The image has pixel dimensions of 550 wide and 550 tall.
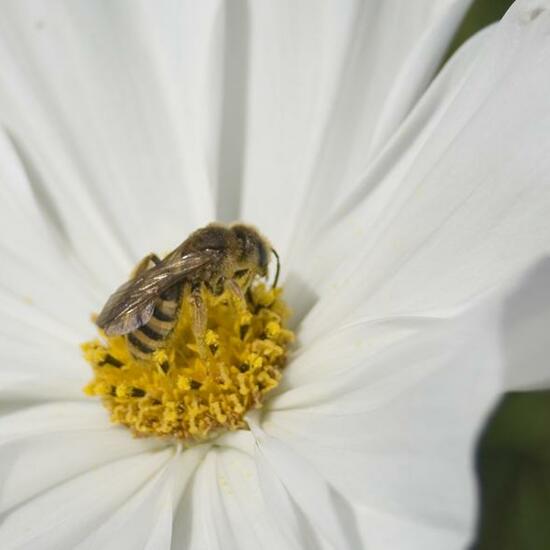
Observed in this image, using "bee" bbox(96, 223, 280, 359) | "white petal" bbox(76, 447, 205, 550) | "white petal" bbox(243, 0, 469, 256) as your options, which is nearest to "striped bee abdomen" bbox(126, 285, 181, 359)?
"bee" bbox(96, 223, 280, 359)

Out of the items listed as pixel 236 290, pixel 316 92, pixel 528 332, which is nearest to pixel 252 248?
pixel 236 290

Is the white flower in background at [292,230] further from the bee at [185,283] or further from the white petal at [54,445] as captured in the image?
the bee at [185,283]

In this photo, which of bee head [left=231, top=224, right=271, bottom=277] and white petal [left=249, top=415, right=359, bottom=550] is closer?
white petal [left=249, top=415, right=359, bottom=550]

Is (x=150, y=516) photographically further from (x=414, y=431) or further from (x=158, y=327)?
(x=414, y=431)

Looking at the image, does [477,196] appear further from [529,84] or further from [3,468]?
[3,468]

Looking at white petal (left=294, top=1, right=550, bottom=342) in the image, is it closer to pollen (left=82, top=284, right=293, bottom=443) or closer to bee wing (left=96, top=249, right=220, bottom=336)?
pollen (left=82, top=284, right=293, bottom=443)
